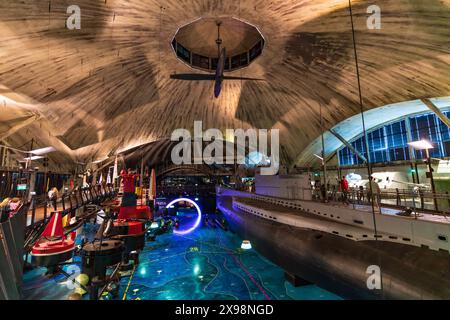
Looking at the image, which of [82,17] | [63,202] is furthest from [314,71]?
[63,202]

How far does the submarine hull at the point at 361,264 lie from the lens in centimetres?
539

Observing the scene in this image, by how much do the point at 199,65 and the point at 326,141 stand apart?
1592 centimetres

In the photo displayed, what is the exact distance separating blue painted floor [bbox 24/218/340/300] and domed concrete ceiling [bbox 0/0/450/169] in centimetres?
917

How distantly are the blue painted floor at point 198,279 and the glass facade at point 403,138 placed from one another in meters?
15.3

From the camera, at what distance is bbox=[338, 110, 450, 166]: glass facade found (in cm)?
1902

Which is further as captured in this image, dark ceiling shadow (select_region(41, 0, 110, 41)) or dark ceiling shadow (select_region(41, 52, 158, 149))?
dark ceiling shadow (select_region(41, 52, 158, 149))

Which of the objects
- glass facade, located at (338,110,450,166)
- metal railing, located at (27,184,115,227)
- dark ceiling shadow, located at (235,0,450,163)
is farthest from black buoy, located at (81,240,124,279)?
glass facade, located at (338,110,450,166)

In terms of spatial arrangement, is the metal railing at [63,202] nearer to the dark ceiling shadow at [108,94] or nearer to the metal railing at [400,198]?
the dark ceiling shadow at [108,94]

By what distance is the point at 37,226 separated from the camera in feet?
23.9

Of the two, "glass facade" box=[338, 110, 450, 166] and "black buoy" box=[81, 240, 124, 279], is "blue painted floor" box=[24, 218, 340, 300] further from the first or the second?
"glass facade" box=[338, 110, 450, 166]

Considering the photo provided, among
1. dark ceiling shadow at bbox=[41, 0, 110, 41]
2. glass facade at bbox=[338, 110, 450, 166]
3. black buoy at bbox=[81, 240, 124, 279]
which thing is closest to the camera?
black buoy at bbox=[81, 240, 124, 279]

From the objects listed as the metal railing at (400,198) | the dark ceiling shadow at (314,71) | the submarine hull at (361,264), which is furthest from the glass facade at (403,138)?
the submarine hull at (361,264)

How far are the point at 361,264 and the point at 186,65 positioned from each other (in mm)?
14241

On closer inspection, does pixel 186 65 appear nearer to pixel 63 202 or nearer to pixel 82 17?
pixel 82 17
